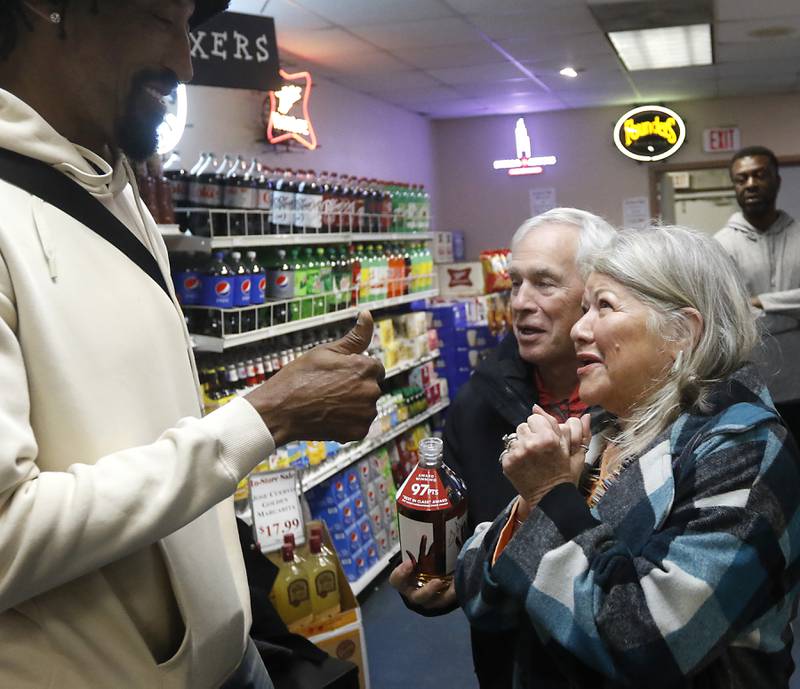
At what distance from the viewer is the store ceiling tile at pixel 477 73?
7250 millimetres

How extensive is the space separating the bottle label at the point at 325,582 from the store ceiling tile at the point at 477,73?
5014mm

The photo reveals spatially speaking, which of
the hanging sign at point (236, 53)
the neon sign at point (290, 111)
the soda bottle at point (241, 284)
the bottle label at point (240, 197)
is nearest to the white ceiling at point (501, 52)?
the neon sign at point (290, 111)

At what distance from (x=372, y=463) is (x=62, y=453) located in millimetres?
4253

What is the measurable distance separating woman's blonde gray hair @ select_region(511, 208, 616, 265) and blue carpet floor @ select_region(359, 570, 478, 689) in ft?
7.90

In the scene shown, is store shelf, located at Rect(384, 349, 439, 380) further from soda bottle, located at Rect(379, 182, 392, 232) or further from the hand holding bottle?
the hand holding bottle

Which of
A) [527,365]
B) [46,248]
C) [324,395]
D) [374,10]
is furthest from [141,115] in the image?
[374,10]

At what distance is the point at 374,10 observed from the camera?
5.21 m

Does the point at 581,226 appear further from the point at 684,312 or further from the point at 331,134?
the point at 331,134

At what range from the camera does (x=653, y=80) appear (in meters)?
8.40

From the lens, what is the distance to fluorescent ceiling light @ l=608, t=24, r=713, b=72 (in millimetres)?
6176

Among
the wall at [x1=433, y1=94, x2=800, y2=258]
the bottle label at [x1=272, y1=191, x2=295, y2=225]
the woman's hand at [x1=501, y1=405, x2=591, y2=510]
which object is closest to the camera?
the woman's hand at [x1=501, y1=405, x2=591, y2=510]

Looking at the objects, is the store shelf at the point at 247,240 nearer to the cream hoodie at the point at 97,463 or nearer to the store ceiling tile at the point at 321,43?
the store ceiling tile at the point at 321,43

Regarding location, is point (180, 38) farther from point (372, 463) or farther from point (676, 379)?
point (372, 463)

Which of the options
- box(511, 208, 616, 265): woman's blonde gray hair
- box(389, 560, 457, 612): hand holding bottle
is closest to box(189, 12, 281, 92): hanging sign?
box(511, 208, 616, 265): woman's blonde gray hair
